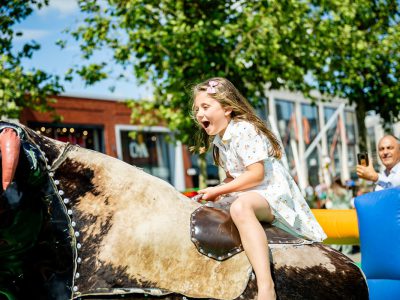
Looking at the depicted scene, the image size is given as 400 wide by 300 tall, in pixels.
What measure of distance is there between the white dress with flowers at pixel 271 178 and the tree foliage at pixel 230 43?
989cm

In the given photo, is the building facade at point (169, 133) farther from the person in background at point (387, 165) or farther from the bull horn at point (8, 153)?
the bull horn at point (8, 153)

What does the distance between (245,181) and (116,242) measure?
0.82m

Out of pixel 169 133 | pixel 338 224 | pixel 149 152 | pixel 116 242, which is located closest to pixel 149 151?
pixel 149 152

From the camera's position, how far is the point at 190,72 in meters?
14.1

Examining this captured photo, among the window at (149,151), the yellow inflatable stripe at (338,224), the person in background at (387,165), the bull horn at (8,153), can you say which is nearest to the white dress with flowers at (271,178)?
the bull horn at (8,153)

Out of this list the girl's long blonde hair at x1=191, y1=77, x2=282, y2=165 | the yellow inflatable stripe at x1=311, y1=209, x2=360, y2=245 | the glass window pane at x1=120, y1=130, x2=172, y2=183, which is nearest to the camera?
the girl's long blonde hair at x1=191, y1=77, x2=282, y2=165

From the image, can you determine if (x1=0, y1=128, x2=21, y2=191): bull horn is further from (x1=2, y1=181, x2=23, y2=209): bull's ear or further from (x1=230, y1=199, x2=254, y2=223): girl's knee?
(x1=230, y1=199, x2=254, y2=223): girl's knee

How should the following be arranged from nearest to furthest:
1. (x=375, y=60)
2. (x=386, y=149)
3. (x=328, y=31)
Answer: (x=386, y=149) → (x=328, y=31) → (x=375, y=60)

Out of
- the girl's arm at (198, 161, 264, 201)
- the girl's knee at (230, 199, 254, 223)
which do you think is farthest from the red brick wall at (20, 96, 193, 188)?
the girl's knee at (230, 199, 254, 223)

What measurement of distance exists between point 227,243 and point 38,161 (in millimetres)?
1045

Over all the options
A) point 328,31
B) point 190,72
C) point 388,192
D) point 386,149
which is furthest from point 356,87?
point 388,192

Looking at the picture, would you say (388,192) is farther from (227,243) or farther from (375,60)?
(375,60)

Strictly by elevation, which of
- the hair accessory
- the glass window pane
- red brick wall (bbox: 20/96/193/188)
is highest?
red brick wall (bbox: 20/96/193/188)

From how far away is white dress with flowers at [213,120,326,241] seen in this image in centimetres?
346
